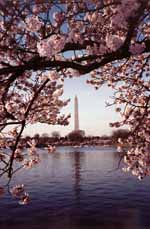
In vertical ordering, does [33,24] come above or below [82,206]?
above

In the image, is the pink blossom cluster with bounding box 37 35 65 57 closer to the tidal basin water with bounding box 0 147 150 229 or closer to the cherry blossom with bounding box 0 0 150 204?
the cherry blossom with bounding box 0 0 150 204

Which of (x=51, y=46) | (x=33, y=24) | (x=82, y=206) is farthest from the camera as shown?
(x=82, y=206)

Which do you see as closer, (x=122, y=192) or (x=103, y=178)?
(x=122, y=192)

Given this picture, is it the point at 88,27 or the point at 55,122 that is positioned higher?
the point at 88,27

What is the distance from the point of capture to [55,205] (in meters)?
32.5

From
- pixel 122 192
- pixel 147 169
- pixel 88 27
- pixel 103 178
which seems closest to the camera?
pixel 88 27

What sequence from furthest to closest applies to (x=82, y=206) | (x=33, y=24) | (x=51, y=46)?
(x=82, y=206)
(x=33, y=24)
(x=51, y=46)

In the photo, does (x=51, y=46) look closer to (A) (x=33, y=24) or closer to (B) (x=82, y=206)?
(A) (x=33, y=24)

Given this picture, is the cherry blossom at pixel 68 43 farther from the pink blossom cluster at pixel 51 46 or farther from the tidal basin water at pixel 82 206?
the tidal basin water at pixel 82 206

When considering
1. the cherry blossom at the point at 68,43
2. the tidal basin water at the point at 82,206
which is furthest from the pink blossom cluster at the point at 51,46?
the tidal basin water at the point at 82,206

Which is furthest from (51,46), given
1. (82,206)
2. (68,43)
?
(82,206)

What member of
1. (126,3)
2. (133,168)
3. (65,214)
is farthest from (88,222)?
(126,3)

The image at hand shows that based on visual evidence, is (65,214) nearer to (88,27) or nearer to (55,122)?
(55,122)

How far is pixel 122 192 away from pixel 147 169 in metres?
27.7
